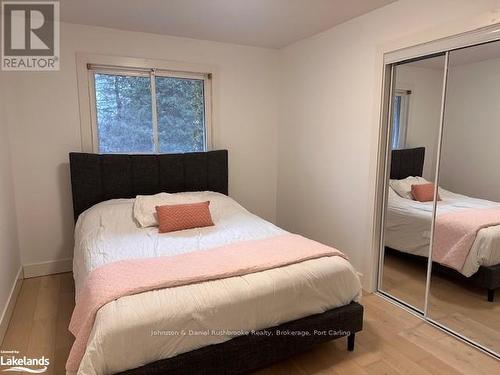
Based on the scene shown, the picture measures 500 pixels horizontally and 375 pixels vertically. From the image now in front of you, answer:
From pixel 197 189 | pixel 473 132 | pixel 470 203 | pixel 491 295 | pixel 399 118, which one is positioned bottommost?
pixel 491 295

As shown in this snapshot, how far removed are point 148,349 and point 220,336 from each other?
0.36 metres

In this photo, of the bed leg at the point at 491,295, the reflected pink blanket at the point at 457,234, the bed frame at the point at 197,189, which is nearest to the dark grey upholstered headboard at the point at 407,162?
the reflected pink blanket at the point at 457,234

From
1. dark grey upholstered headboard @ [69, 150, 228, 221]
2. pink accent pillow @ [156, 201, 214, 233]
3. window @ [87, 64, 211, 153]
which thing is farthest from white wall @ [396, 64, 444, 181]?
window @ [87, 64, 211, 153]

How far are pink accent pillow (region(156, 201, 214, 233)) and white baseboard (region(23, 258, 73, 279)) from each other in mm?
1312

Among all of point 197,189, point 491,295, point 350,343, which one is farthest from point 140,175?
point 491,295

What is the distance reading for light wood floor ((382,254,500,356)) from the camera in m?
2.30

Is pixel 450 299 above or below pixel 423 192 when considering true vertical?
below

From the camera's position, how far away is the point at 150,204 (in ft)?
9.83

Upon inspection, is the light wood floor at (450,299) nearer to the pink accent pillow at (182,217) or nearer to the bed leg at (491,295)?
the bed leg at (491,295)

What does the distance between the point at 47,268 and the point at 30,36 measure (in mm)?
2148

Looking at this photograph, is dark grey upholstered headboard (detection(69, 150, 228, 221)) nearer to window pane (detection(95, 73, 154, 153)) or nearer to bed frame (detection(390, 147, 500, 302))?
window pane (detection(95, 73, 154, 153))

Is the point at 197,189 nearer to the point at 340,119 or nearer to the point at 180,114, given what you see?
the point at 180,114

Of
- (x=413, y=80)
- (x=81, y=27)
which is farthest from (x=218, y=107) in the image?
(x=413, y=80)

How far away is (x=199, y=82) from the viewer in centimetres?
372
